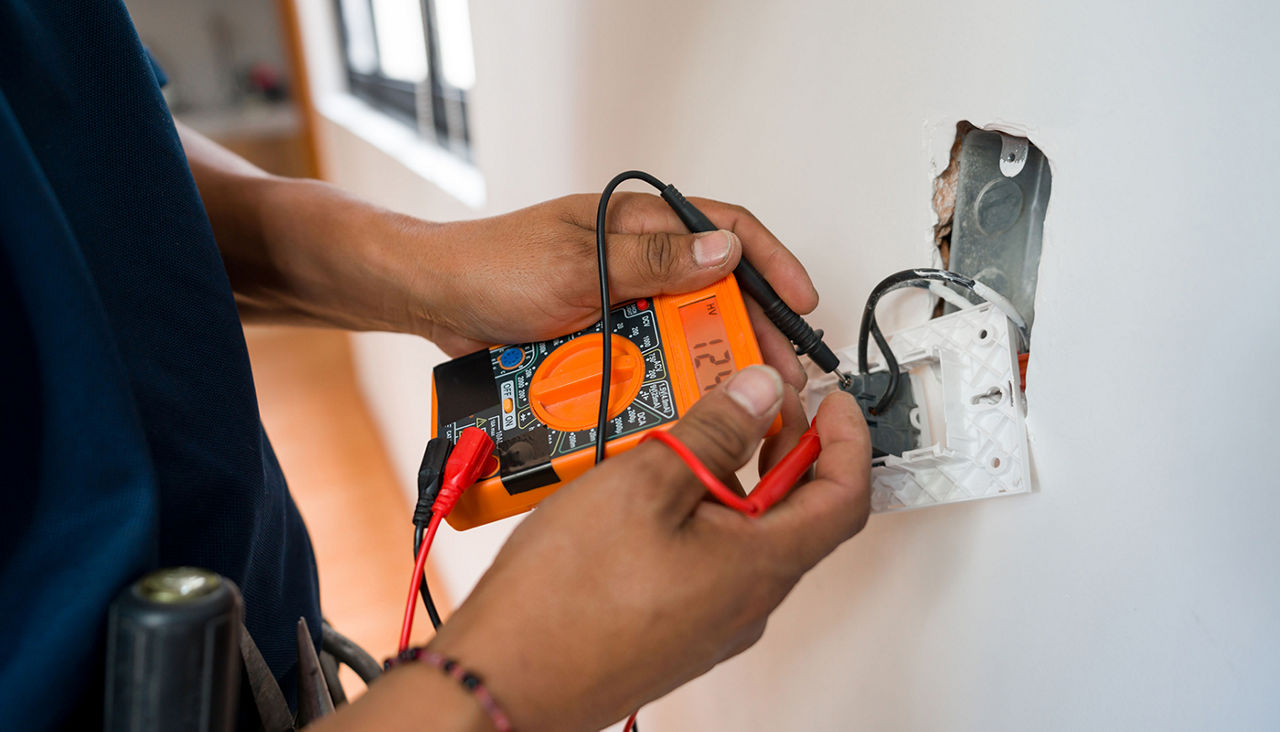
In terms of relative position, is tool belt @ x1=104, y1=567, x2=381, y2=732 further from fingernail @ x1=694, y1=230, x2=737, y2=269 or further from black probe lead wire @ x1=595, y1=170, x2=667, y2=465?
fingernail @ x1=694, y1=230, x2=737, y2=269

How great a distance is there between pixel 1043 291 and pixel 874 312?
0.12 m

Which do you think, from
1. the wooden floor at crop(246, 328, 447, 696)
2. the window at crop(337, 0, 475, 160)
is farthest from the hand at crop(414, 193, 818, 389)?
the wooden floor at crop(246, 328, 447, 696)

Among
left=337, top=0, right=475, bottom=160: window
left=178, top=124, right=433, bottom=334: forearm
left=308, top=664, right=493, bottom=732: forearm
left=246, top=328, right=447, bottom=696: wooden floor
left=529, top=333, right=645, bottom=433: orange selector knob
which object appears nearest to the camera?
left=308, top=664, right=493, bottom=732: forearm

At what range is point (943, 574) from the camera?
0.53 m

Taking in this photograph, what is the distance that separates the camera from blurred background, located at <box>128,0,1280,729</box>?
0.36 m

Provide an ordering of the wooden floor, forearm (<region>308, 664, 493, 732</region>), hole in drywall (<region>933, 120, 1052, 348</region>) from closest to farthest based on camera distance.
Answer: forearm (<region>308, 664, 493, 732</region>) → hole in drywall (<region>933, 120, 1052, 348</region>) → the wooden floor

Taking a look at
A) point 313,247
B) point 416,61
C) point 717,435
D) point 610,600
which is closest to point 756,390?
point 717,435

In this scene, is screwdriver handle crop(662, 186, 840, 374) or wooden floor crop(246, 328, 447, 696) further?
wooden floor crop(246, 328, 447, 696)

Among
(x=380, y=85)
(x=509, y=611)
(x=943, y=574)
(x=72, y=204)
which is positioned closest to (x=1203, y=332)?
(x=943, y=574)

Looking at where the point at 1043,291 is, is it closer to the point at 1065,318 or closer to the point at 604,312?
the point at 1065,318

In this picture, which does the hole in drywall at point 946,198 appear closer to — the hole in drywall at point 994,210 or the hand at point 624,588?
the hole in drywall at point 994,210

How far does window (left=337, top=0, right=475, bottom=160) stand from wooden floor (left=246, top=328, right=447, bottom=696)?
1013 mm

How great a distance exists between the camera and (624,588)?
0.37 m

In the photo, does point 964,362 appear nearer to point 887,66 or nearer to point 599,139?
point 887,66
